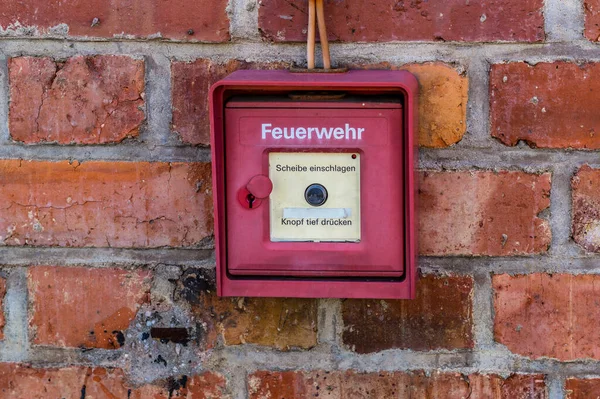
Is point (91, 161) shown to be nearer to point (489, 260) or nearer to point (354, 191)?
point (354, 191)

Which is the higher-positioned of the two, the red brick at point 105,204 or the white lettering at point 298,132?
the white lettering at point 298,132

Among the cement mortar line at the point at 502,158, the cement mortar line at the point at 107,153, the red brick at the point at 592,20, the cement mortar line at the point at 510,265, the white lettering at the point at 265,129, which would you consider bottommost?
the cement mortar line at the point at 510,265

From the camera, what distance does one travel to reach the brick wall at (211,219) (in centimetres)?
63

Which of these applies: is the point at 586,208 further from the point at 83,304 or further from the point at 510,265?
the point at 83,304

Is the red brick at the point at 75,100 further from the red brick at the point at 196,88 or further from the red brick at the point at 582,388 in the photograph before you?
the red brick at the point at 582,388

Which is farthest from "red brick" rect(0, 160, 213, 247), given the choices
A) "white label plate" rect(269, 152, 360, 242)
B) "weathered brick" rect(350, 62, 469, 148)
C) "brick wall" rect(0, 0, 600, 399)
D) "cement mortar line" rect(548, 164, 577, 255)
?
"cement mortar line" rect(548, 164, 577, 255)

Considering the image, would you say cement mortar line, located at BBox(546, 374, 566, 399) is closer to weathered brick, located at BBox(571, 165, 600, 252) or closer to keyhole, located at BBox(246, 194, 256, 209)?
weathered brick, located at BBox(571, 165, 600, 252)

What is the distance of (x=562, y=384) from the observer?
2.15 feet

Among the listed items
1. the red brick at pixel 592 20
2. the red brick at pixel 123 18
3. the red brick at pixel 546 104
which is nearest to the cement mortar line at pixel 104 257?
the red brick at pixel 123 18

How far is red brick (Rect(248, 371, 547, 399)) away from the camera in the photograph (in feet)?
2.15

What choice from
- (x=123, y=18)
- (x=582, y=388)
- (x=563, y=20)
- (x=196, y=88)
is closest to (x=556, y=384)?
(x=582, y=388)

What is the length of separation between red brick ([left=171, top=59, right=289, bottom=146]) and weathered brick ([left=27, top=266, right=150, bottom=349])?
0.52 feet

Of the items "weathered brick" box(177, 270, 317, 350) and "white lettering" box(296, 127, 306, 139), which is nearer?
"white lettering" box(296, 127, 306, 139)

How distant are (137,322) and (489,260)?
1.21 ft
